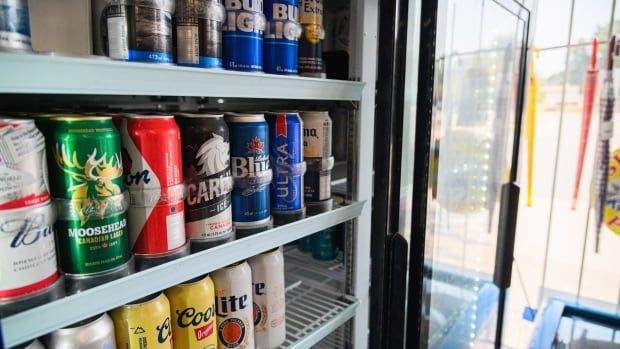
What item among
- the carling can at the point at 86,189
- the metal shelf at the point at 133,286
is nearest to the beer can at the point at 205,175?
the metal shelf at the point at 133,286

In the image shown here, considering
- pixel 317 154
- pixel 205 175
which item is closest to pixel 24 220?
pixel 205 175

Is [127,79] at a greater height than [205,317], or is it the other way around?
[127,79]

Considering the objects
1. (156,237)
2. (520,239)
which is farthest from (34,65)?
(520,239)

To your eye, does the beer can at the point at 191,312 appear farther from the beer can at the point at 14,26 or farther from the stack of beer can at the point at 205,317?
the beer can at the point at 14,26

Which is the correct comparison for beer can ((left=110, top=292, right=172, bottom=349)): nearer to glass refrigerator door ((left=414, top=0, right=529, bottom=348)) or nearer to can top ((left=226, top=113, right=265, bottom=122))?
can top ((left=226, top=113, right=265, bottom=122))

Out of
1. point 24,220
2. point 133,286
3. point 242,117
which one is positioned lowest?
point 133,286

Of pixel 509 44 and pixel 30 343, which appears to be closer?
pixel 30 343

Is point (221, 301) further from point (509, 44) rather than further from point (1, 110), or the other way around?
point (509, 44)

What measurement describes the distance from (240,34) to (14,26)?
1.27 ft

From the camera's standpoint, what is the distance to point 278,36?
0.90 meters

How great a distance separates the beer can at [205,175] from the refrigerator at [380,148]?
0.16ft

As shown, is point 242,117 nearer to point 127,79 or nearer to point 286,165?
point 286,165

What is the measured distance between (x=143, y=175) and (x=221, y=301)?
1.06 feet

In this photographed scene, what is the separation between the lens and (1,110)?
767 millimetres
